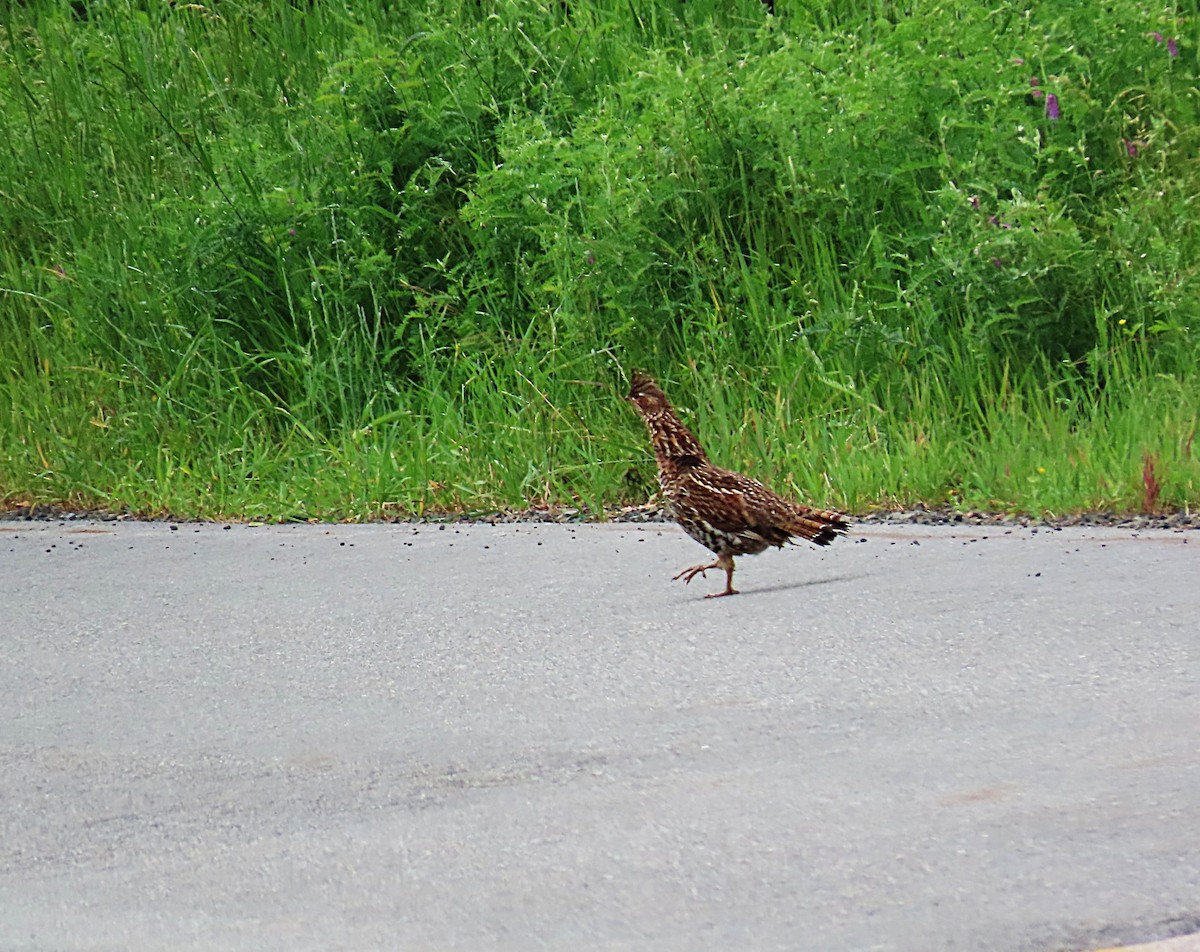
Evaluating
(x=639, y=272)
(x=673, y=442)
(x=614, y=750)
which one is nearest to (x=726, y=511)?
(x=673, y=442)

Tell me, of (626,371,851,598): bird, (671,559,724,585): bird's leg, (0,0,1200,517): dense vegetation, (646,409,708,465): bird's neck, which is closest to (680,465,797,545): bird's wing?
(626,371,851,598): bird

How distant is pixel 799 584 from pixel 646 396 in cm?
95

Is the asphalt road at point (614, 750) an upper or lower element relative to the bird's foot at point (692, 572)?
upper

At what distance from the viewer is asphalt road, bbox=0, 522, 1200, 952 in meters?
3.85

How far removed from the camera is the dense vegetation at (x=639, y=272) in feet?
31.6

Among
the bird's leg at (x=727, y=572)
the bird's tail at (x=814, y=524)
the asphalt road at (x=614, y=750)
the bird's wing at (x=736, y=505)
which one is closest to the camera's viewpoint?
the asphalt road at (x=614, y=750)

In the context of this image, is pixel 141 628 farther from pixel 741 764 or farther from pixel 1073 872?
pixel 1073 872

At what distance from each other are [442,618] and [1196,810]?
3.51m

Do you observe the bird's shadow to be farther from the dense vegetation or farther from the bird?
A: the dense vegetation

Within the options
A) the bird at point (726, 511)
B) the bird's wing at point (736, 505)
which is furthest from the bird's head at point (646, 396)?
the bird's wing at point (736, 505)

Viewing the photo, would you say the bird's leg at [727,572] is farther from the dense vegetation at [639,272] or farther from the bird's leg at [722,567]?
the dense vegetation at [639,272]

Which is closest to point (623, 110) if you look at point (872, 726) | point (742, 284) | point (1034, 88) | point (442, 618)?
point (742, 284)

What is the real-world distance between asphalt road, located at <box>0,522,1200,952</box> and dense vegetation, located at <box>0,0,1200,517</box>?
1.56 metres

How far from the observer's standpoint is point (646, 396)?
7.80 m
